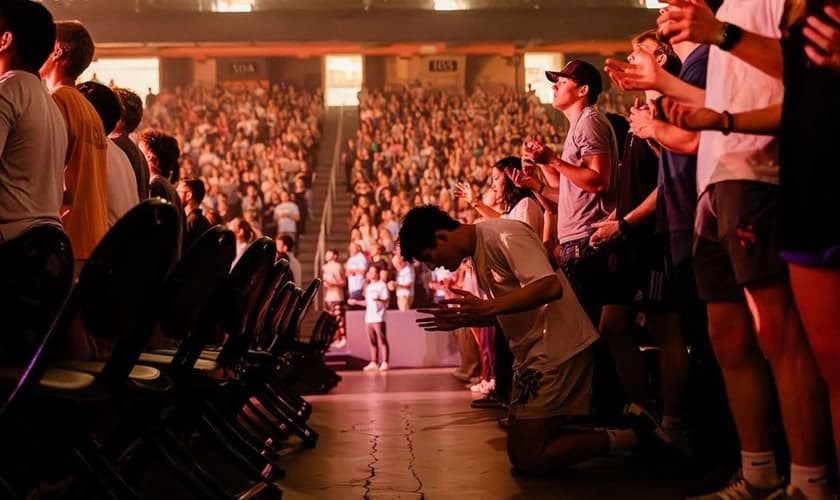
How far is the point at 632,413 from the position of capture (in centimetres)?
411

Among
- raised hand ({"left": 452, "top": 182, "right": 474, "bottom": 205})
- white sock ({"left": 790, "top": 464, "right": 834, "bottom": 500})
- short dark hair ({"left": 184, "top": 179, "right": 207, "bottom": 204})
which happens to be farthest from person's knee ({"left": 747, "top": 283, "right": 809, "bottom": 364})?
short dark hair ({"left": 184, "top": 179, "right": 207, "bottom": 204})

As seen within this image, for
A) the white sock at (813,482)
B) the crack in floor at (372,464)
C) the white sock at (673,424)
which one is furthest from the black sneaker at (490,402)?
the white sock at (813,482)

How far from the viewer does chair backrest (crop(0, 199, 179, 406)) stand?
2166 millimetres

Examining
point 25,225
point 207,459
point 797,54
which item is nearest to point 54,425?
point 25,225

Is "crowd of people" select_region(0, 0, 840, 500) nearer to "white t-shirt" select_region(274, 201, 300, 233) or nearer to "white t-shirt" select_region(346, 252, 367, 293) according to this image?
"white t-shirt" select_region(346, 252, 367, 293)

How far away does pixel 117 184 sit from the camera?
4.46 m

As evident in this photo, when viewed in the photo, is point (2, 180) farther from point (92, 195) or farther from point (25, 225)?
point (92, 195)

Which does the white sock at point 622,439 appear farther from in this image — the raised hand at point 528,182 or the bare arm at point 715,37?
the bare arm at point 715,37

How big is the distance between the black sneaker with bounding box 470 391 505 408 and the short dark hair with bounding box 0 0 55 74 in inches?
172

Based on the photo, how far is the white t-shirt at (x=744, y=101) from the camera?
277 cm

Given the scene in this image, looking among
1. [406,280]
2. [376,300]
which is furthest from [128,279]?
[406,280]

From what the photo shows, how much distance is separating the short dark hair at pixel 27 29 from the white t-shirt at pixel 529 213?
3261 millimetres

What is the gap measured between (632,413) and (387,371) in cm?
944

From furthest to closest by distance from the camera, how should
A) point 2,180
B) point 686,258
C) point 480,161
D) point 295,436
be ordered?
1. point 480,161
2. point 295,436
3. point 686,258
4. point 2,180
